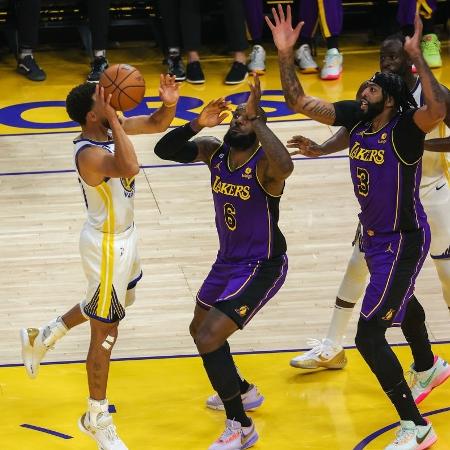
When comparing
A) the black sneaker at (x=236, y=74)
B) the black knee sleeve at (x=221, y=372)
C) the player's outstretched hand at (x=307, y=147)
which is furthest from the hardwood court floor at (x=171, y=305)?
the player's outstretched hand at (x=307, y=147)

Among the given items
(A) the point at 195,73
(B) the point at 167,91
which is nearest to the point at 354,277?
(B) the point at 167,91

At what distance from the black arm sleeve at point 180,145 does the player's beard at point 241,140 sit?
27 cm

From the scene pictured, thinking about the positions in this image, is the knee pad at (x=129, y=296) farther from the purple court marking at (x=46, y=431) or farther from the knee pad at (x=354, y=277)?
the knee pad at (x=354, y=277)

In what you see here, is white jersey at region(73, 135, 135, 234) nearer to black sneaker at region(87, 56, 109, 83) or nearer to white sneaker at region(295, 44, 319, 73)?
black sneaker at region(87, 56, 109, 83)

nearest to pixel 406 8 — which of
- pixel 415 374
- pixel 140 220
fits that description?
pixel 140 220

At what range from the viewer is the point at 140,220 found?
9047 mm

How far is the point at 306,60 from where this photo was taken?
12.7 metres

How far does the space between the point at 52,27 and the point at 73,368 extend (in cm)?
741

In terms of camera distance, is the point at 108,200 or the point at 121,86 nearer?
the point at 121,86

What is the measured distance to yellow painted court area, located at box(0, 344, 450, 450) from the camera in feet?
20.2

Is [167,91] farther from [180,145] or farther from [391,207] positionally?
[391,207]

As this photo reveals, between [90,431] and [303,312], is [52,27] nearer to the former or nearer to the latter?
[303,312]

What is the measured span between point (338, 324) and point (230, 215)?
1.19 m

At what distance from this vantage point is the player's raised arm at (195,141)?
628 centimetres
